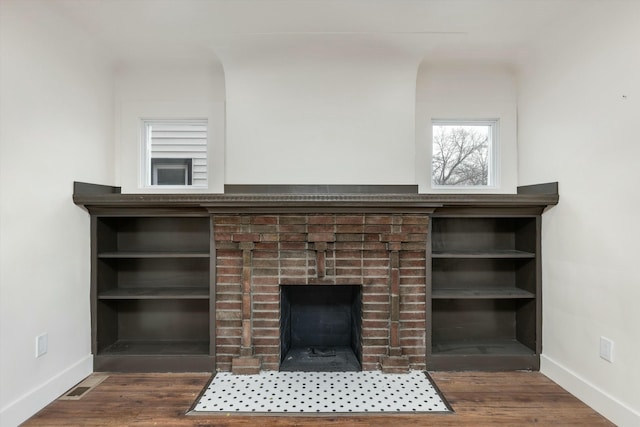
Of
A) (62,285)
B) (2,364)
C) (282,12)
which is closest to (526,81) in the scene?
(282,12)

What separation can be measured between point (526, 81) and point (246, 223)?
270cm

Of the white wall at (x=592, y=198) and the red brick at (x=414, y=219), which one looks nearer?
the white wall at (x=592, y=198)

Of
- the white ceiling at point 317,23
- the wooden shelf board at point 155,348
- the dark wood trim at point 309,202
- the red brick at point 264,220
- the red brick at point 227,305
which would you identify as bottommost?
the wooden shelf board at point 155,348

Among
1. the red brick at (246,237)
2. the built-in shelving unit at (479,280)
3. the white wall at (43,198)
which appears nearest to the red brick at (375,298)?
the built-in shelving unit at (479,280)

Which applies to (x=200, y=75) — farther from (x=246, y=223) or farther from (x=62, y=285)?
(x=62, y=285)

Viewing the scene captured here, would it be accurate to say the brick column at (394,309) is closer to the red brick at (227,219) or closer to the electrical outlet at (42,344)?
the red brick at (227,219)

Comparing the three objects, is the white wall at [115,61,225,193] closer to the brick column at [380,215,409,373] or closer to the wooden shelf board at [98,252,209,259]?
the wooden shelf board at [98,252,209,259]

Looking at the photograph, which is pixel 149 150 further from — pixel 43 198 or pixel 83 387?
pixel 83 387

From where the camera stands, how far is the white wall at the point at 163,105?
9.19 ft

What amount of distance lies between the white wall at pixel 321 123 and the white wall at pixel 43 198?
3.65ft

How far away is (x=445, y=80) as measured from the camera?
284 centimetres

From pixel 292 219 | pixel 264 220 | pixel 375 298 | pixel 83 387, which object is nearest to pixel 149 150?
pixel 264 220

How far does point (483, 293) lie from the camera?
2.57 m

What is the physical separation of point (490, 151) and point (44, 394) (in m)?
4.01
